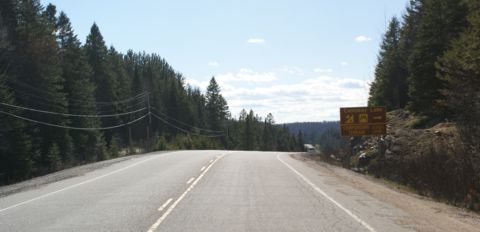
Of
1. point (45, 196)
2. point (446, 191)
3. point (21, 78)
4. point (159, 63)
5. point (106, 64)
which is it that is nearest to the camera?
point (45, 196)

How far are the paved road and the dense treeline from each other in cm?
498

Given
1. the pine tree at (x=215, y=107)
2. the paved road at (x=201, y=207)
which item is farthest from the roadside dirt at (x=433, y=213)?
the pine tree at (x=215, y=107)

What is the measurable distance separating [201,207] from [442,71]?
2204cm

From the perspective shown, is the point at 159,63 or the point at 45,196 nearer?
the point at 45,196

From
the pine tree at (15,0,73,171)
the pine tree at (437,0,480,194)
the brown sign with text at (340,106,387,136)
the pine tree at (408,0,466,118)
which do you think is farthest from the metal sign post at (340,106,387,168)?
the pine tree at (15,0,73,171)

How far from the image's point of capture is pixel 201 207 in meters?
13.3

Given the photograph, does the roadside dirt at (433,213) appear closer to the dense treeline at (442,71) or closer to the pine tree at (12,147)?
the dense treeline at (442,71)

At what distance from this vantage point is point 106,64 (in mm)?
102062

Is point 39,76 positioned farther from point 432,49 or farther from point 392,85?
point 432,49

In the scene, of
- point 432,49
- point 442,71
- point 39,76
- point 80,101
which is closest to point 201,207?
point 442,71

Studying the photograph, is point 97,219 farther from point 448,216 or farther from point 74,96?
point 74,96

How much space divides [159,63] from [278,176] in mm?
162417

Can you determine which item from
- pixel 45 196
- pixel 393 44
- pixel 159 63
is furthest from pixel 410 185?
pixel 159 63

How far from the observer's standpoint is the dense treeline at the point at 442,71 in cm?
1969
